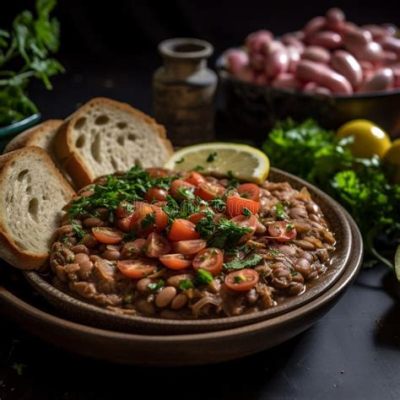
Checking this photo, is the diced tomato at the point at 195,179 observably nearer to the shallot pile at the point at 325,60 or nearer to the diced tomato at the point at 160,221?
the diced tomato at the point at 160,221

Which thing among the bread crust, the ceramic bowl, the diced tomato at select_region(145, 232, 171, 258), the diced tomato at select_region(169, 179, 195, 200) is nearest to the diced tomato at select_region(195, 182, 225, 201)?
the diced tomato at select_region(169, 179, 195, 200)

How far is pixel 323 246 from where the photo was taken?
8.63 feet

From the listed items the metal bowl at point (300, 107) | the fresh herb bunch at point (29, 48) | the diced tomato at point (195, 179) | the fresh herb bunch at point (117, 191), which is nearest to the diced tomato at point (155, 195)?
the fresh herb bunch at point (117, 191)

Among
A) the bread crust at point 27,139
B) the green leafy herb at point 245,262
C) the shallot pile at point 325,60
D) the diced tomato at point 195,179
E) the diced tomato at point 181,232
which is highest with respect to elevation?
the bread crust at point 27,139

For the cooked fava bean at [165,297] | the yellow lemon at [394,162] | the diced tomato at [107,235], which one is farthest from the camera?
the yellow lemon at [394,162]

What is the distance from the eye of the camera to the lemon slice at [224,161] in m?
3.03

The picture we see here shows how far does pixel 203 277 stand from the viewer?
2.28 m

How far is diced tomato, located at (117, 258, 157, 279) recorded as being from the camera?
7.62 feet

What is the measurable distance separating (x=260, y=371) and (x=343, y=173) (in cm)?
122

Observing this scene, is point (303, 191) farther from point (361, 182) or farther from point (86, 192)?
point (86, 192)

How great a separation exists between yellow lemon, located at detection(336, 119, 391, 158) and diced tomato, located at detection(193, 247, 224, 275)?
1.49 meters

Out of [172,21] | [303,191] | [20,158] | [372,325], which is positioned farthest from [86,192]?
[172,21]

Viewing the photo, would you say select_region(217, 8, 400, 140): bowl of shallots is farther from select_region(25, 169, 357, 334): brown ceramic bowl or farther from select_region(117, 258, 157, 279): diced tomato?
select_region(117, 258, 157, 279): diced tomato

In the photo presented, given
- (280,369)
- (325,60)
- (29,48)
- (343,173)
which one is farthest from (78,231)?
(325,60)
